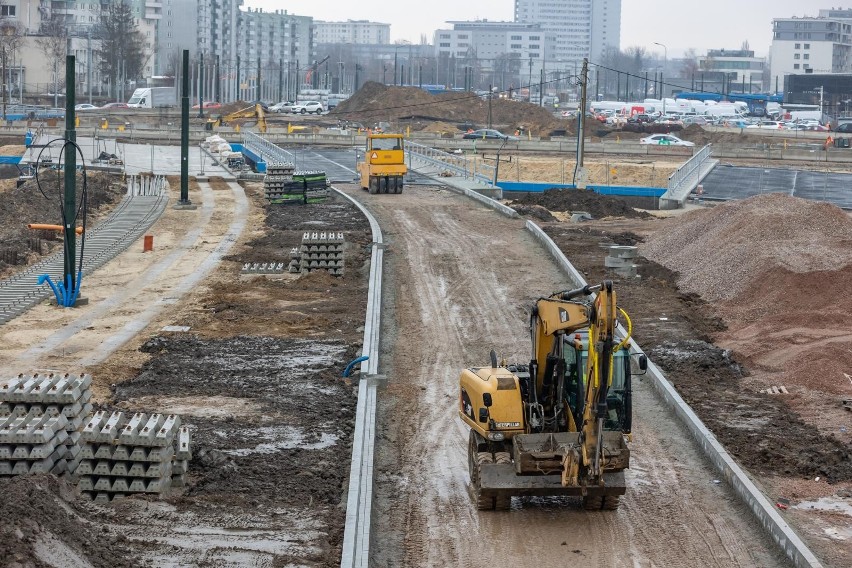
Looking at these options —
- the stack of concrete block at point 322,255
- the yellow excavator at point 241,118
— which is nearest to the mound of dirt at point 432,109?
the yellow excavator at point 241,118

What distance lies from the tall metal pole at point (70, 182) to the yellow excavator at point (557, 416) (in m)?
14.7

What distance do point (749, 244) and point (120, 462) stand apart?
2051cm

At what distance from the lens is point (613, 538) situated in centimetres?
1303

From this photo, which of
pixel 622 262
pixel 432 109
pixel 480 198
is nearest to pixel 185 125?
pixel 480 198

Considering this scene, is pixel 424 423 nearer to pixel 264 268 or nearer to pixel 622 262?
pixel 264 268

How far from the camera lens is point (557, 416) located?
44.1 feet

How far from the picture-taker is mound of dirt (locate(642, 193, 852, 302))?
91.2 ft

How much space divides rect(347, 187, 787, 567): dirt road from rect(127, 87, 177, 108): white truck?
4107 inches

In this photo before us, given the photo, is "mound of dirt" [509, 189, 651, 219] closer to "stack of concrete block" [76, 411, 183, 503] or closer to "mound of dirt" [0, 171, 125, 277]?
"mound of dirt" [0, 171, 125, 277]

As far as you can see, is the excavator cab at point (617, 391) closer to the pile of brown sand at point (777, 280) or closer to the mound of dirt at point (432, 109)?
the pile of brown sand at point (777, 280)

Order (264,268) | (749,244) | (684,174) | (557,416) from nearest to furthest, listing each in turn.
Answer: (557,416)
(749,244)
(264,268)
(684,174)

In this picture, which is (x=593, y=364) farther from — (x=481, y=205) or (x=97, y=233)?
(x=481, y=205)

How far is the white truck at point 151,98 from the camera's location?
4934 inches

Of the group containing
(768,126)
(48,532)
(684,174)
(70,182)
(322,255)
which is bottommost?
(48,532)
